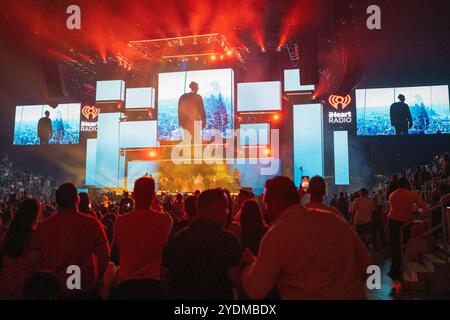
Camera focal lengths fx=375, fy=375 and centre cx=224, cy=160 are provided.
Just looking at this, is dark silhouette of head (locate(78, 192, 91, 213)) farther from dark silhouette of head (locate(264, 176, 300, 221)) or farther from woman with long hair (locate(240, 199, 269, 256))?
dark silhouette of head (locate(264, 176, 300, 221))

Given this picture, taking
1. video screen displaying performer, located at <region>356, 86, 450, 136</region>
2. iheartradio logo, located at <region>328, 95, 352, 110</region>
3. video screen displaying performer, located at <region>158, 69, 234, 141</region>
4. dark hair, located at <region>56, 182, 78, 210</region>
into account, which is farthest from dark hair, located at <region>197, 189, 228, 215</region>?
video screen displaying performer, located at <region>356, 86, 450, 136</region>

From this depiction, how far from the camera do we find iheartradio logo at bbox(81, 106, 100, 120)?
22.7m

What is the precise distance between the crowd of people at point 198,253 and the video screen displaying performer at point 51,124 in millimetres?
21379

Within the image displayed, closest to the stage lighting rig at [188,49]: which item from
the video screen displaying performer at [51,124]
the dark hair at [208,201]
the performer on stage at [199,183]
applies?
the performer on stage at [199,183]

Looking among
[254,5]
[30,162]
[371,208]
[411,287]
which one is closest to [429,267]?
[411,287]

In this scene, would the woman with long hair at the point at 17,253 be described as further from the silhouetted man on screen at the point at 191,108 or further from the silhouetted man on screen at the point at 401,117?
the silhouetted man on screen at the point at 401,117

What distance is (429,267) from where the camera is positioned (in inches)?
242

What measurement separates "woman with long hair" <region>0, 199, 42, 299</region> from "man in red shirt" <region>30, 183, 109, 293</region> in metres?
0.26

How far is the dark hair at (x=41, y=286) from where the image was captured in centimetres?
242

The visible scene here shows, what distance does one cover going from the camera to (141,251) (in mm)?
2791

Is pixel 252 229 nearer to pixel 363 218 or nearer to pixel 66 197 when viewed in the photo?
pixel 66 197

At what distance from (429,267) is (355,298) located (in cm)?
504

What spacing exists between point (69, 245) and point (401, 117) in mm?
19374
